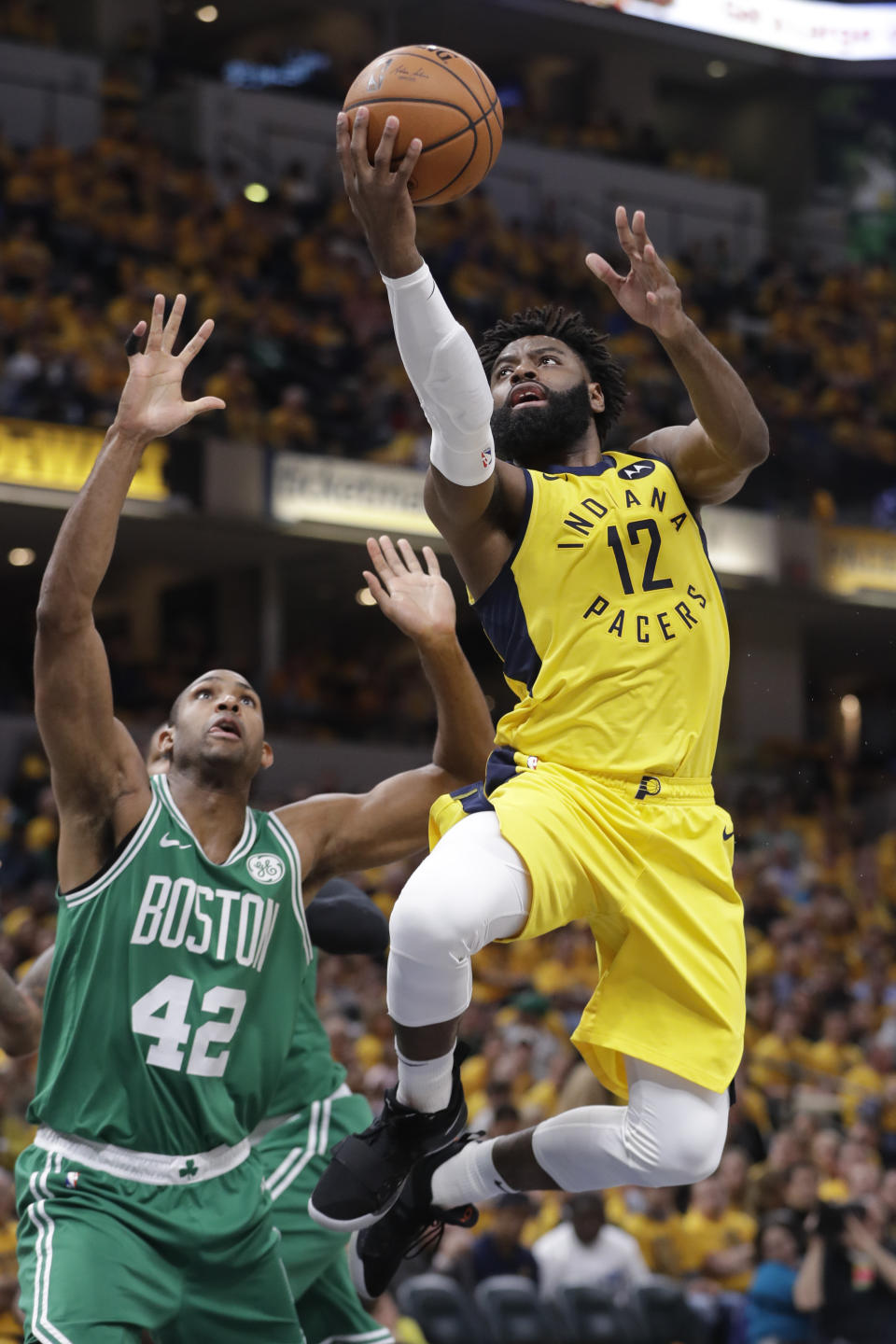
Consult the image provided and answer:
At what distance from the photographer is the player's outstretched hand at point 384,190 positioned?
384 centimetres

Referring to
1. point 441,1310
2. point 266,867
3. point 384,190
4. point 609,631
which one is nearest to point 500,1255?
point 441,1310

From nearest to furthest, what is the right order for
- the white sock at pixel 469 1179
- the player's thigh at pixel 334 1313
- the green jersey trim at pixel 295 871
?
the white sock at pixel 469 1179 → the green jersey trim at pixel 295 871 → the player's thigh at pixel 334 1313

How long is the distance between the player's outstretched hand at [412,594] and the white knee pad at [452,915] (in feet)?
2.90

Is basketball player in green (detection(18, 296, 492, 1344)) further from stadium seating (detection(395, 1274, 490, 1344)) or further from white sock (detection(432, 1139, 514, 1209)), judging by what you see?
stadium seating (detection(395, 1274, 490, 1344))

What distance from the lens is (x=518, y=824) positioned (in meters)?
3.89

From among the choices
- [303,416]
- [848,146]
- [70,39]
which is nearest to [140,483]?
[303,416]

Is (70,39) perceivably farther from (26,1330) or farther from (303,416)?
(26,1330)

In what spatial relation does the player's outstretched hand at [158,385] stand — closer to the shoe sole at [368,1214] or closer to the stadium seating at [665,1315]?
the shoe sole at [368,1214]

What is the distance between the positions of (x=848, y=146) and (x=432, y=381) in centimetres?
2468

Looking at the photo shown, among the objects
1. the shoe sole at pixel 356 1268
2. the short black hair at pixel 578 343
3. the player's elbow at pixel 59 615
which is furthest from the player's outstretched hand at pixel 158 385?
the shoe sole at pixel 356 1268

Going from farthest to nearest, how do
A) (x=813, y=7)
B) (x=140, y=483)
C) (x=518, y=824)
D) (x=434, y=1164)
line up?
1. (x=813, y=7)
2. (x=140, y=483)
3. (x=434, y=1164)
4. (x=518, y=824)

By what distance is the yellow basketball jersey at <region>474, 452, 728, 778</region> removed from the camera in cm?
412

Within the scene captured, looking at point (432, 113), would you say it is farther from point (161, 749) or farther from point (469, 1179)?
point (469, 1179)

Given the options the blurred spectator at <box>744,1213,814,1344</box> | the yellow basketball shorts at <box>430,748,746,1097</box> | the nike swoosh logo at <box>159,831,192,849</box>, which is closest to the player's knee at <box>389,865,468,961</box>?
the yellow basketball shorts at <box>430,748,746,1097</box>
